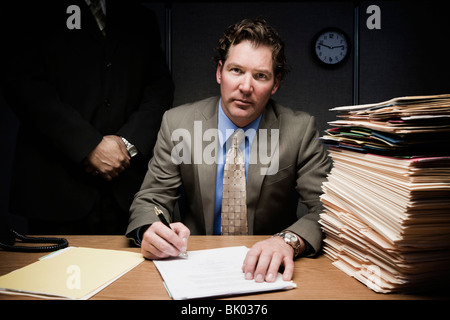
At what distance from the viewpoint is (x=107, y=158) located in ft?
5.16

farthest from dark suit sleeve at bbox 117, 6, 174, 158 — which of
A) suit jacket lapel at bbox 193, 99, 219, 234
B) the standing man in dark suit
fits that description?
suit jacket lapel at bbox 193, 99, 219, 234

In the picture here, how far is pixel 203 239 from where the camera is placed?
1.10 m

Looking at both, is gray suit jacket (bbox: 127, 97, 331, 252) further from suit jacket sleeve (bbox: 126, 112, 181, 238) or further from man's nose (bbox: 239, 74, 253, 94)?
man's nose (bbox: 239, 74, 253, 94)

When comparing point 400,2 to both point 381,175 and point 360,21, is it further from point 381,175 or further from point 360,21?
point 381,175

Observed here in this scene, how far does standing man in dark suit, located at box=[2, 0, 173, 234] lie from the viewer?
1566mm

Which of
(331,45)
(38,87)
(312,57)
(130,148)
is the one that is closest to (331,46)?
(331,45)

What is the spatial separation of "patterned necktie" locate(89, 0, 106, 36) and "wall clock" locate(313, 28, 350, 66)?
1287 mm

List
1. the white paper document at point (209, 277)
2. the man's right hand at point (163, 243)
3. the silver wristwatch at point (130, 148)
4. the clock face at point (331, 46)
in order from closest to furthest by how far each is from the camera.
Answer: the white paper document at point (209, 277) < the man's right hand at point (163, 243) < the silver wristwatch at point (130, 148) < the clock face at point (331, 46)

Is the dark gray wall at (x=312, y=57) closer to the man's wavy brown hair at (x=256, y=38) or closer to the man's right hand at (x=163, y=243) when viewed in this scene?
the man's wavy brown hair at (x=256, y=38)

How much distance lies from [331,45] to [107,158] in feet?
5.09

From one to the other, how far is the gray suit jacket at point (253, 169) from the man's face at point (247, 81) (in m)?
0.09

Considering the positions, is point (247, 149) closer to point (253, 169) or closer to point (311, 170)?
point (253, 169)

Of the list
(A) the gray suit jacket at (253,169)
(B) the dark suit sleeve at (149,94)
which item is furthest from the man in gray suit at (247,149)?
(B) the dark suit sleeve at (149,94)

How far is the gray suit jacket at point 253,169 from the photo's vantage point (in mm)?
1419
